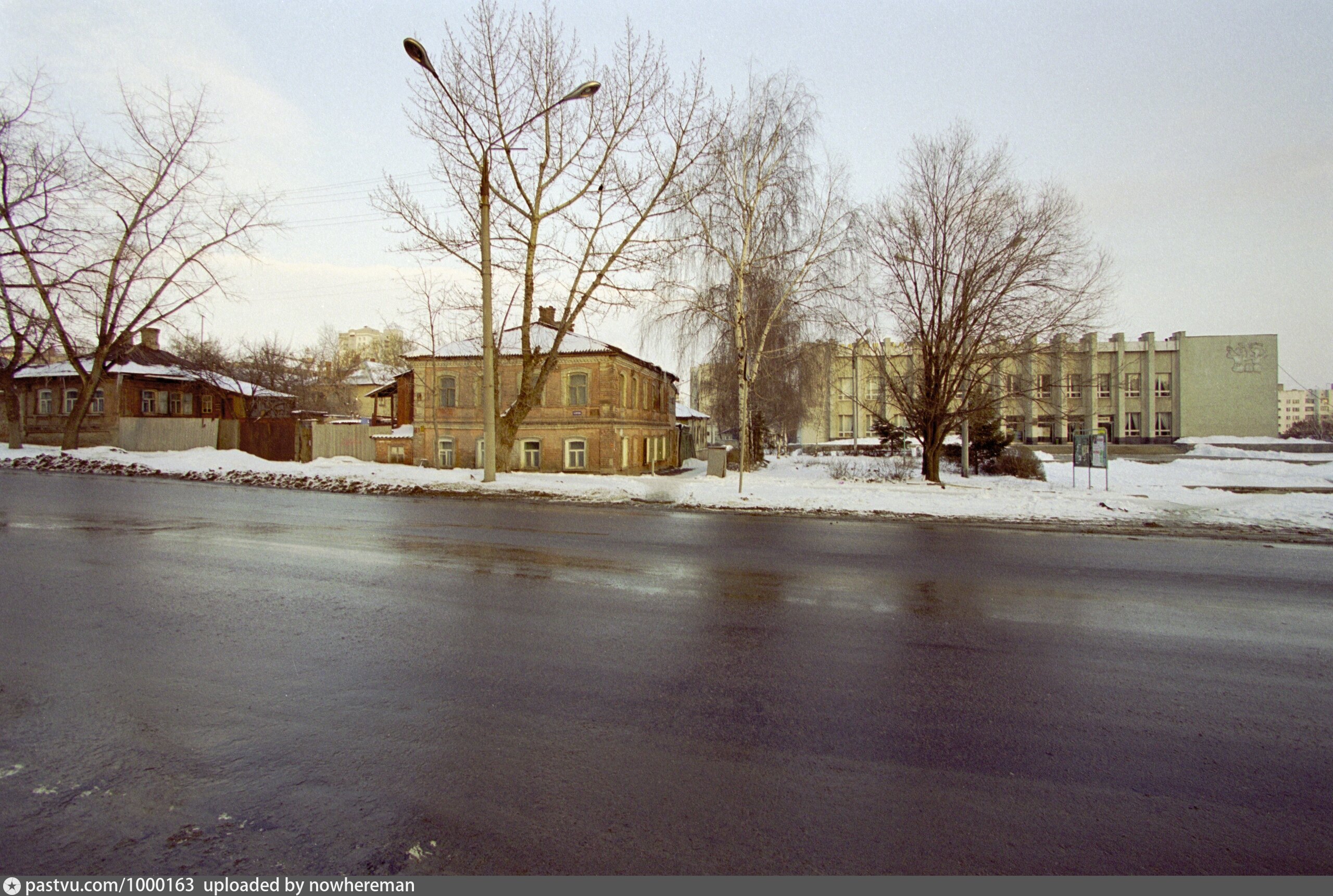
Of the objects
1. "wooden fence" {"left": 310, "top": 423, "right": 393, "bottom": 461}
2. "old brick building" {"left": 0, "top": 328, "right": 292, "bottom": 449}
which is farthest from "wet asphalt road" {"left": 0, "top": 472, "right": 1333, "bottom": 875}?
"old brick building" {"left": 0, "top": 328, "right": 292, "bottom": 449}

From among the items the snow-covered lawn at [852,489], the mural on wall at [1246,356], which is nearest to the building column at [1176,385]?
the mural on wall at [1246,356]

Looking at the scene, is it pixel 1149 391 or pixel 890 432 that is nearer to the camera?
pixel 890 432

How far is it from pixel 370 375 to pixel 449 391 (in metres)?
46.1

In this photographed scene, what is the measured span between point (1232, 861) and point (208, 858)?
3996mm

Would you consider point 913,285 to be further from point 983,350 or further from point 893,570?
point 893,570

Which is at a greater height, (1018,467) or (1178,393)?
(1178,393)

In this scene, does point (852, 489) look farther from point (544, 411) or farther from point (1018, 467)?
point (544, 411)

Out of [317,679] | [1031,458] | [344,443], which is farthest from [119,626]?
[1031,458]

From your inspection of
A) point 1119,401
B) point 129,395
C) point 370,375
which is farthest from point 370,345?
point 1119,401

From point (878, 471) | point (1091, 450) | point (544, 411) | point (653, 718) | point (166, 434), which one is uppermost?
point (544, 411)

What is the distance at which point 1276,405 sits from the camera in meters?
67.4

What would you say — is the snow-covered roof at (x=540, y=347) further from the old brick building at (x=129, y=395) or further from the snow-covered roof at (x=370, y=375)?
the snow-covered roof at (x=370, y=375)

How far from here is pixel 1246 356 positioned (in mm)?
66375

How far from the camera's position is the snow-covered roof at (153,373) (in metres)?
37.2
